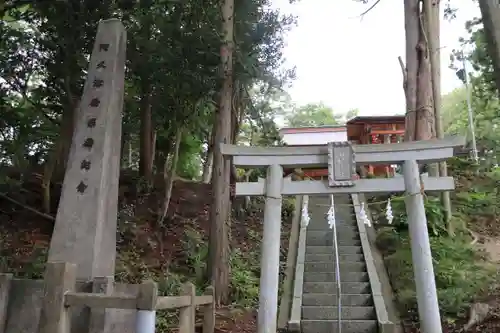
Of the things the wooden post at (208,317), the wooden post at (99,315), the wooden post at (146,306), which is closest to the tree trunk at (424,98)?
the wooden post at (208,317)

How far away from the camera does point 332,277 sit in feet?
30.8

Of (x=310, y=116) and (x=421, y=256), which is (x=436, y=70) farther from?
(x=310, y=116)

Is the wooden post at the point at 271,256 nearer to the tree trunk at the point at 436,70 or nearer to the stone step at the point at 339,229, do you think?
the stone step at the point at 339,229

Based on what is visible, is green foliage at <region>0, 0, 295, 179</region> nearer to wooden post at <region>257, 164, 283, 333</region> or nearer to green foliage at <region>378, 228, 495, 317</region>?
wooden post at <region>257, 164, 283, 333</region>

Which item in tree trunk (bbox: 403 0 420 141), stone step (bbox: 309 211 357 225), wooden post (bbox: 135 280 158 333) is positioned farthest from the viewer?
stone step (bbox: 309 211 357 225)

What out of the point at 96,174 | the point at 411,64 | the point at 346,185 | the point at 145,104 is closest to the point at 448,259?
the point at 346,185

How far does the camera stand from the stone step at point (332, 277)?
9.11 meters

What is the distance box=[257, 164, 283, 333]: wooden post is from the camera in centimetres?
622

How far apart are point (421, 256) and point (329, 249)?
448cm

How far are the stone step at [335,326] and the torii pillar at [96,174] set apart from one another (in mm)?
3336

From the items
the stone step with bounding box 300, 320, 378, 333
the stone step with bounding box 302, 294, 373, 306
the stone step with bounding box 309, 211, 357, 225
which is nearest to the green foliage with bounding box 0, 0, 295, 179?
the stone step with bounding box 309, 211, 357, 225

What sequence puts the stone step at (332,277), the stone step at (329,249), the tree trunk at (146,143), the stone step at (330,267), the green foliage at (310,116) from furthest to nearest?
1. the green foliage at (310,116)
2. the tree trunk at (146,143)
3. the stone step at (329,249)
4. the stone step at (330,267)
5. the stone step at (332,277)

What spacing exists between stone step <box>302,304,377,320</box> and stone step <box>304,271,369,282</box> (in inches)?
38.7

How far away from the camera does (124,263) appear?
9930mm
